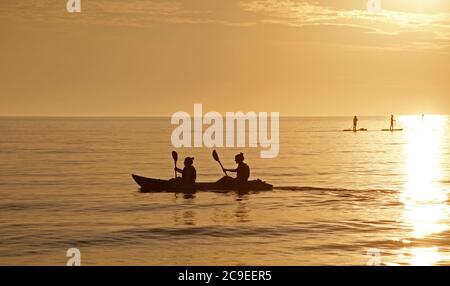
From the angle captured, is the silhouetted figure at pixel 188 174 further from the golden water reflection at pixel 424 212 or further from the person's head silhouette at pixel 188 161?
the golden water reflection at pixel 424 212

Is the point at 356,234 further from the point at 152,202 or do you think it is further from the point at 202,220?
the point at 152,202

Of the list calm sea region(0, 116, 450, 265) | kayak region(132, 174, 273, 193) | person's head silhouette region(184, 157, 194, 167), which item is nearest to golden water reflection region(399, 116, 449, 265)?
calm sea region(0, 116, 450, 265)

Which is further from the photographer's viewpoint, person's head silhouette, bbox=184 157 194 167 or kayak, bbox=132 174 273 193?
kayak, bbox=132 174 273 193

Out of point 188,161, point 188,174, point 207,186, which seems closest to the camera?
point 188,161

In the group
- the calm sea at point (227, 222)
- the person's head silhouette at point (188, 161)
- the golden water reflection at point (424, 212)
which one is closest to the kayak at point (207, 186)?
the calm sea at point (227, 222)

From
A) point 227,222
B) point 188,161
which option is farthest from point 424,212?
point 188,161

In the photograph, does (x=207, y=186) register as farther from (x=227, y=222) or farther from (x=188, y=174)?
(x=227, y=222)

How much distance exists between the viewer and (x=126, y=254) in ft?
63.3

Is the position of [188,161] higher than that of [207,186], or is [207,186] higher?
[188,161]

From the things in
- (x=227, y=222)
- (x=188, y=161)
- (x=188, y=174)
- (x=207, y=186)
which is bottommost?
(x=227, y=222)

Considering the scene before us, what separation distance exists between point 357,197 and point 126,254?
15.5 metres

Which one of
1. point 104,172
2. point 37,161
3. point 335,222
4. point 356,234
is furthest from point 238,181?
point 37,161

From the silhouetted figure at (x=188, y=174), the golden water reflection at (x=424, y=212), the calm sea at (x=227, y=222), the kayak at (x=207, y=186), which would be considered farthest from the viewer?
the kayak at (x=207, y=186)

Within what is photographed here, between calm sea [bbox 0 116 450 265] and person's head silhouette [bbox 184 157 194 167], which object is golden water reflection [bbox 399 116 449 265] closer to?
calm sea [bbox 0 116 450 265]
